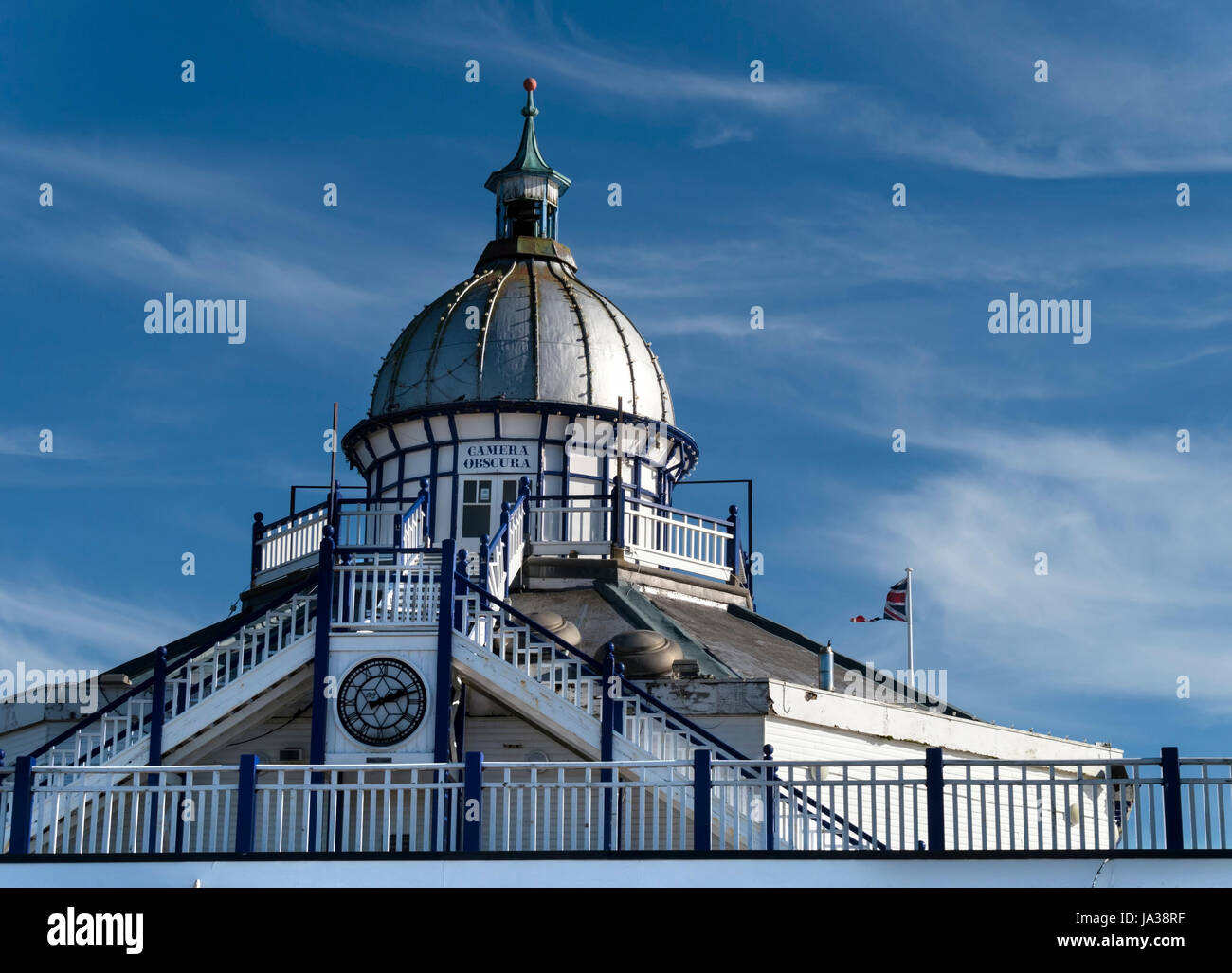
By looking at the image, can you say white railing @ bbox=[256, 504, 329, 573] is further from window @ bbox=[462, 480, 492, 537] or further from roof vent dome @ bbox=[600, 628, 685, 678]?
roof vent dome @ bbox=[600, 628, 685, 678]

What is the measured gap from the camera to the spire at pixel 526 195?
38.6 metres

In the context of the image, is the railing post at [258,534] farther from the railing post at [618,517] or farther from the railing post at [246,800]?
the railing post at [246,800]

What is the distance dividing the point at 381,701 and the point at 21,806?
5337 mm

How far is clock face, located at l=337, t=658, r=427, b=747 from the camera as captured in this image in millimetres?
23359

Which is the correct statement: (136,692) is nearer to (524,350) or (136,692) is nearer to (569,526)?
(569,526)

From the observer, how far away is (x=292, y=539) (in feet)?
103

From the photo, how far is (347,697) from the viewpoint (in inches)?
926

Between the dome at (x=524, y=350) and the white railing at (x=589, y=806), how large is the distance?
11.2 metres

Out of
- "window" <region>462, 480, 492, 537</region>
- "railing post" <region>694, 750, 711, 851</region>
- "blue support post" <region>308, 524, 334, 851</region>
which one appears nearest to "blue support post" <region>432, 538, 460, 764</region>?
"blue support post" <region>308, 524, 334, 851</region>

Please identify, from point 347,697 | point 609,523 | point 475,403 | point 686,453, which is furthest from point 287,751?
point 686,453
